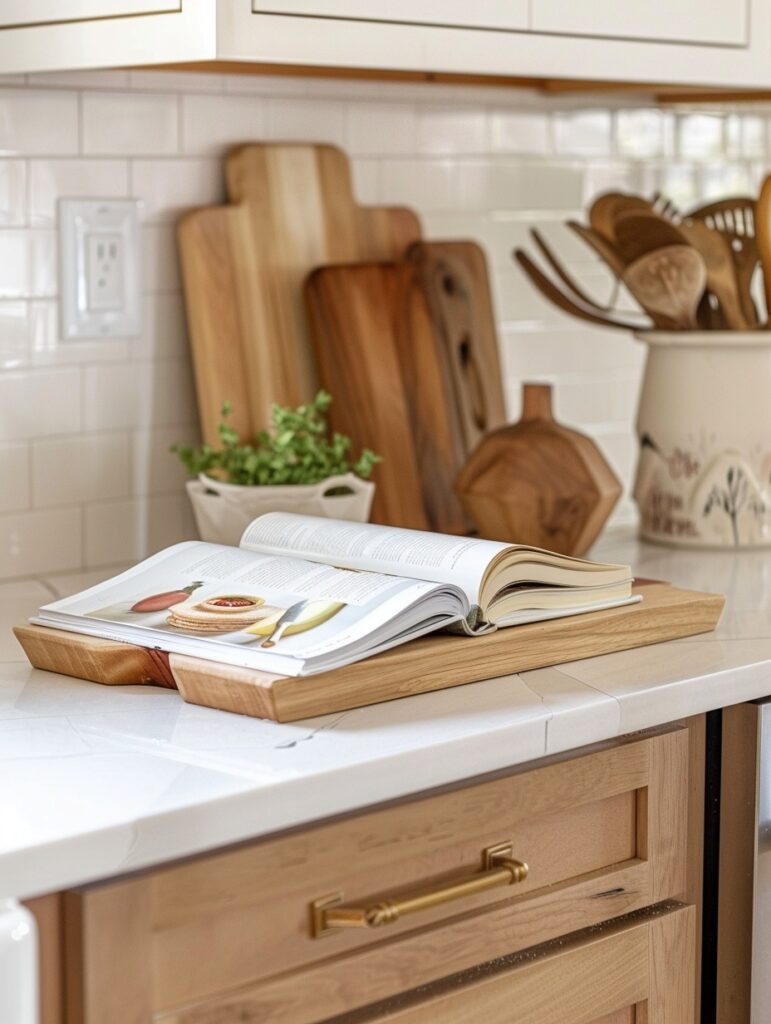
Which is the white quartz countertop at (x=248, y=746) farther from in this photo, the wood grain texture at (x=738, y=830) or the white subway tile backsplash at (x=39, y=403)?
the white subway tile backsplash at (x=39, y=403)

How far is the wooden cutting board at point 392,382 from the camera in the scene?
1825mm

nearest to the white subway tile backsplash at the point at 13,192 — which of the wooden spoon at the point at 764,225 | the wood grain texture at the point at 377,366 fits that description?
the wood grain texture at the point at 377,366

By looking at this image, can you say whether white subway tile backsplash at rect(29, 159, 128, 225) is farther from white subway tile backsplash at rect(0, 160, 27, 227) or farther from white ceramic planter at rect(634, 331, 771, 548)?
white ceramic planter at rect(634, 331, 771, 548)

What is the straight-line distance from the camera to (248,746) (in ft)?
3.59

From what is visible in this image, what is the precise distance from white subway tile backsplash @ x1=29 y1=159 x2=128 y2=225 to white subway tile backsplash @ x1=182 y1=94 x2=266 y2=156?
95 mm

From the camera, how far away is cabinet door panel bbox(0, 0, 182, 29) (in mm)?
1381

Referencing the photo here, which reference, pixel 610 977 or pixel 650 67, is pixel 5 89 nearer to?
pixel 650 67

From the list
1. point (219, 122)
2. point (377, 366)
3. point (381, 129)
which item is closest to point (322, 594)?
point (377, 366)

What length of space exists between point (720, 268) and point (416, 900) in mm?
980

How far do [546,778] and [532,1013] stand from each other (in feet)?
0.59

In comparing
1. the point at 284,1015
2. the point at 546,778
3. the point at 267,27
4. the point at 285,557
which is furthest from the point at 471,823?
the point at 267,27

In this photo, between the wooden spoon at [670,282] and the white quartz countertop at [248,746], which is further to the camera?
the wooden spoon at [670,282]

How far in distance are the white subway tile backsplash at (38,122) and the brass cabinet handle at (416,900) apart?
0.91 meters

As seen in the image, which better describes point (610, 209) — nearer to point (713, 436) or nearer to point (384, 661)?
point (713, 436)
